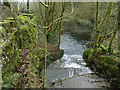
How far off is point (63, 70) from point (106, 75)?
227 centimetres

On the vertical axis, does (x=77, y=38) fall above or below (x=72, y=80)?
above

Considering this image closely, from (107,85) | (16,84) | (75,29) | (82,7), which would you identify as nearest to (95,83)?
(107,85)

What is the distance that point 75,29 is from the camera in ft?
54.0

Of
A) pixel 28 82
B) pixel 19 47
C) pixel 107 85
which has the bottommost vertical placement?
pixel 107 85

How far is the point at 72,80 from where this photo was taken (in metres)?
4.52

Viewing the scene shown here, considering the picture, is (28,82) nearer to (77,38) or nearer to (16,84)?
(16,84)

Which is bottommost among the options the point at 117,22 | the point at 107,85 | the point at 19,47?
the point at 107,85

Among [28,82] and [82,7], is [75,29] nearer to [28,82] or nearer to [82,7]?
[82,7]

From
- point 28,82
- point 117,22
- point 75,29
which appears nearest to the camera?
point 28,82

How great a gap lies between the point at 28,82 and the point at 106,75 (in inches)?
152

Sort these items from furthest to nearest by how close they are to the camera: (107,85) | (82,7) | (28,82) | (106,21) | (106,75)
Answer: (82,7), (106,21), (106,75), (107,85), (28,82)

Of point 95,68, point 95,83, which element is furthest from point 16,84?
point 95,68

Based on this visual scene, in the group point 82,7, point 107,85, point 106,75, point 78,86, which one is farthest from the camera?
point 82,7

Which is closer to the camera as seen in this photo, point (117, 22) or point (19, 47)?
point (19, 47)
